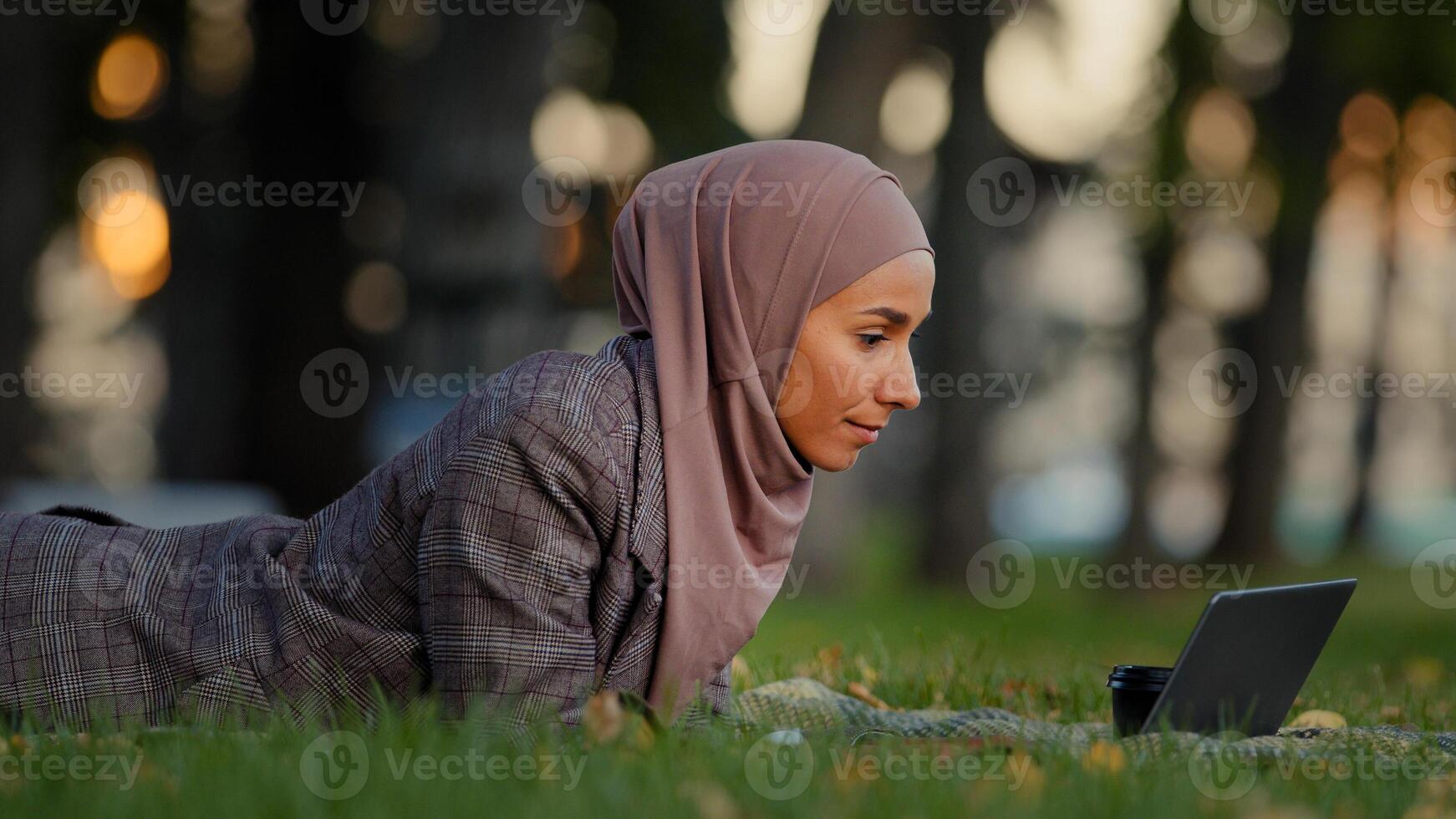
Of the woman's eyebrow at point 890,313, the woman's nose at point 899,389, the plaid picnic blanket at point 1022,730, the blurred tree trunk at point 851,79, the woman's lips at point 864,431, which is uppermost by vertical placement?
the blurred tree trunk at point 851,79

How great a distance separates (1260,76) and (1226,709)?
10.6 metres

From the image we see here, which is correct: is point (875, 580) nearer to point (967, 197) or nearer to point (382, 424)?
point (967, 197)

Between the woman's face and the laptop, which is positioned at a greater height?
the woman's face

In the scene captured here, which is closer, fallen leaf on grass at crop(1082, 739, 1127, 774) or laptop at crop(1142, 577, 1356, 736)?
fallen leaf on grass at crop(1082, 739, 1127, 774)

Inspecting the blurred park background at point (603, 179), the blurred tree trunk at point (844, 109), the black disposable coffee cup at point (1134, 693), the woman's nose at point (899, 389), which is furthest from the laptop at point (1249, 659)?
the blurred tree trunk at point (844, 109)

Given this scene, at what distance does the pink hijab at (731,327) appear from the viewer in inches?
129

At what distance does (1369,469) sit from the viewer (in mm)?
24625

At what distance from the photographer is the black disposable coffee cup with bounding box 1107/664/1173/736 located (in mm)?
3527

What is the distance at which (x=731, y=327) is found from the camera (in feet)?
11.1

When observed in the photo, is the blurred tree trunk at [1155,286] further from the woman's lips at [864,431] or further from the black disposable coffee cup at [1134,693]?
→ the woman's lips at [864,431]

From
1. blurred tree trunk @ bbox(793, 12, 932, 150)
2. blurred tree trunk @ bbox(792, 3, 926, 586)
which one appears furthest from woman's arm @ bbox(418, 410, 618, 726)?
blurred tree trunk @ bbox(793, 12, 932, 150)

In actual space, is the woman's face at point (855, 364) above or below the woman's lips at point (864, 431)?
above

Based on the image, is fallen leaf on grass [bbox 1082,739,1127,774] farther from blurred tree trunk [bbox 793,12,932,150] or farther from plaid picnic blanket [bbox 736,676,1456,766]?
blurred tree trunk [bbox 793,12,932,150]

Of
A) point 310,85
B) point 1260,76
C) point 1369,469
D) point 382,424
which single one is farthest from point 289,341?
point 1369,469
